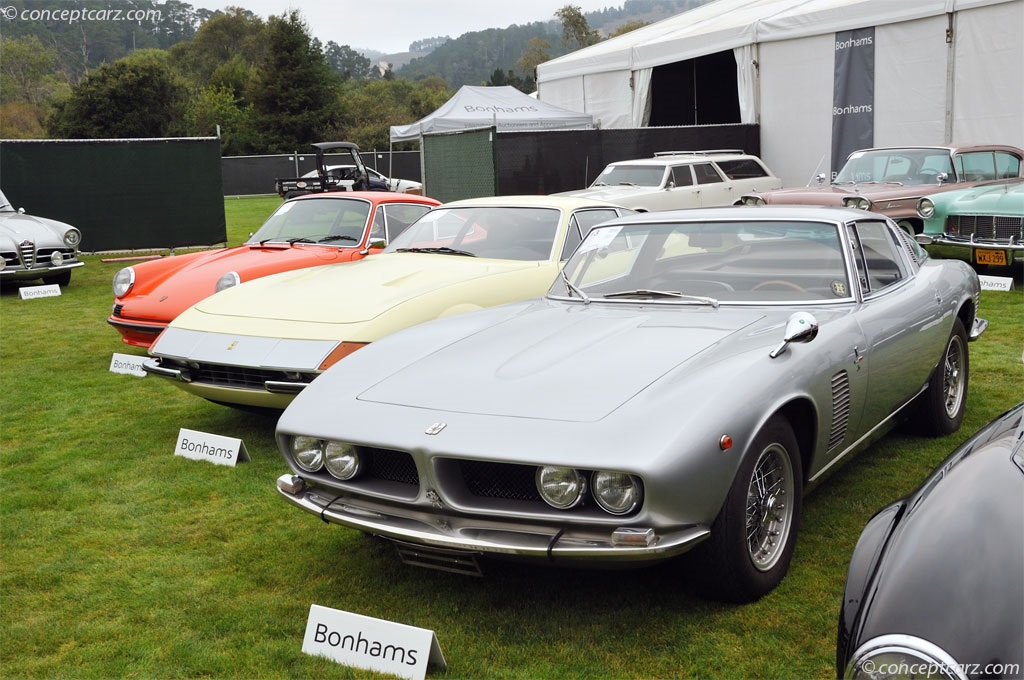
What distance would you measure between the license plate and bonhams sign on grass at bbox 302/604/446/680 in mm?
8489

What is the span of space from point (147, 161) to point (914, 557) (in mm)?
14491

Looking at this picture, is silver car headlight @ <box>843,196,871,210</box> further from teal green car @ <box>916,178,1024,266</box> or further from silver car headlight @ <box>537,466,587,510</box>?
silver car headlight @ <box>537,466,587,510</box>

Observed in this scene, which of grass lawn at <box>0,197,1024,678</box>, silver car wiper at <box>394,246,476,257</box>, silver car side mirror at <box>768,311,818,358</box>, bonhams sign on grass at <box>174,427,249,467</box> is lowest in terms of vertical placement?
grass lawn at <box>0,197,1024,678</box>

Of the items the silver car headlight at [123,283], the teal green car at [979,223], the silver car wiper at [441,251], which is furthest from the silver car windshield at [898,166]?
the silver car headlight at [123,283]

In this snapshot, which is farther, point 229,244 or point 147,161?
point 229,244

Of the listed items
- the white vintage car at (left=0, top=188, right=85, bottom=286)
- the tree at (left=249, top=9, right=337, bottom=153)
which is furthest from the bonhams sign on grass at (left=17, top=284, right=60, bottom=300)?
the tree at (left=249, top=9, right=337, bottom=153)

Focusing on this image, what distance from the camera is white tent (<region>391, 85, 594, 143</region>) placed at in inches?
813

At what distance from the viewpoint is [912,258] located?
468cm

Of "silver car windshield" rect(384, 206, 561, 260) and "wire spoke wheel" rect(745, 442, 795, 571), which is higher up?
"silver car windshield" rect(384, 206, 561, 260)

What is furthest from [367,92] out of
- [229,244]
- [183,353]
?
[183,353]

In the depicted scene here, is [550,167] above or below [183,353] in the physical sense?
above

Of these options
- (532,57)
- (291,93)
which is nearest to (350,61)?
(532,57)

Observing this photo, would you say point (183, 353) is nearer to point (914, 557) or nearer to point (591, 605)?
point (591, 605)

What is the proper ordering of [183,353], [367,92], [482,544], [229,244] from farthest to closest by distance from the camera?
1. [367,92]
2. [229,244]
3. [183,353]
4. [482,544]
